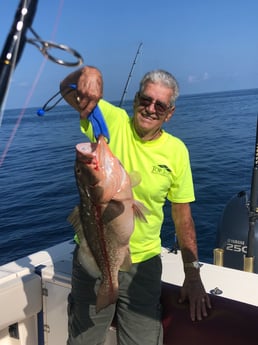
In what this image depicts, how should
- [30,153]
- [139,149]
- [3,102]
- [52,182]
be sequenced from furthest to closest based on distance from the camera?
[30,153], [52,182], [139,149], [3,102]

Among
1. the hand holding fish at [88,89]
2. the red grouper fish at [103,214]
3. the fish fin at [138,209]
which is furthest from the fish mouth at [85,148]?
the fish fin at [138,209]

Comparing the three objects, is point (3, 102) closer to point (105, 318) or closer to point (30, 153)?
point (105, 318)

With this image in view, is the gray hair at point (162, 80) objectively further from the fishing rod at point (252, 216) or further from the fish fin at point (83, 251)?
the fishing rod at point (252, 216)

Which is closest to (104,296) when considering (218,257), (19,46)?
(19,46)

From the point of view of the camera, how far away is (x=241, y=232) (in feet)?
16.4

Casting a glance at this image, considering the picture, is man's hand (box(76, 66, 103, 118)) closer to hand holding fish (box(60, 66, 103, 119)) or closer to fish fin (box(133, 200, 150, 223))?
hand holding fish (box(60, 66, 103, 119))

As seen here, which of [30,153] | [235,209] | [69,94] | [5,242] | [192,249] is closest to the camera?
[69,94]

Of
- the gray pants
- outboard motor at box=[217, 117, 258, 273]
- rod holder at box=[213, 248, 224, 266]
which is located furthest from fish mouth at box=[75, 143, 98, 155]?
rod holder at box=[213, 248, 224, 266]

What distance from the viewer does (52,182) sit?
1573 cm

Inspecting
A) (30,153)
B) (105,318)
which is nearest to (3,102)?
(105,318)

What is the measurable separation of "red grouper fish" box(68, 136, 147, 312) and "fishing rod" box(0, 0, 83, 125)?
74 cm

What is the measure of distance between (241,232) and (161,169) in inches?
97.1

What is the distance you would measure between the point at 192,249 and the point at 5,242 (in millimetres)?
8174

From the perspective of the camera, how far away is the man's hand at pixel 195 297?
112 inches
